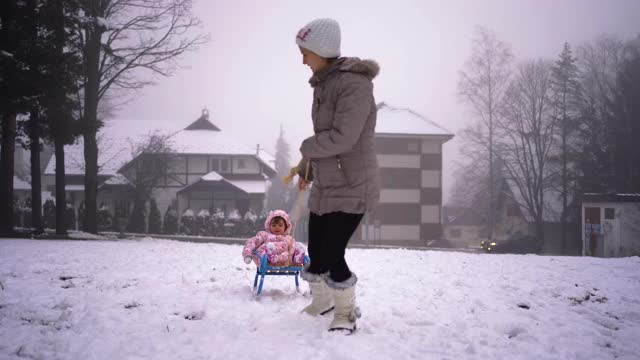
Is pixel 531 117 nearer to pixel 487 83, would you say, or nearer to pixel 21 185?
pixel 487 83

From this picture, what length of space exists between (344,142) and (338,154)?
0.65ft

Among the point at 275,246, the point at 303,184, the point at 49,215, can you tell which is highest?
the point at 303,184

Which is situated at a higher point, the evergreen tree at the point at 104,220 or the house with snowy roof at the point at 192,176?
the house with snowy roof at the point at 192,176

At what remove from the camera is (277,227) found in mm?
4988

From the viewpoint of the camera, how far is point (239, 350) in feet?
9.62

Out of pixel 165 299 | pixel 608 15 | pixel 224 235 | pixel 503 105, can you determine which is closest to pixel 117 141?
pixel 224 235

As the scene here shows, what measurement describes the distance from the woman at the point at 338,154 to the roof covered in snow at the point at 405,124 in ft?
94.3

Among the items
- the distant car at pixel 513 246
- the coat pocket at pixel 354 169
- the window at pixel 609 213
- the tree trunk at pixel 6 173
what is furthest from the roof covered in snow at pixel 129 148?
the coat pocket at pixel 354 169

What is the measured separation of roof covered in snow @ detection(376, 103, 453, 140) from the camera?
106 feet

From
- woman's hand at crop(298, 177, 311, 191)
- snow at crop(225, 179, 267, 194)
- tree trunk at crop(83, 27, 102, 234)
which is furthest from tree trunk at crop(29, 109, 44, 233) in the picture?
snow at crop(225, 179, 267, 194)

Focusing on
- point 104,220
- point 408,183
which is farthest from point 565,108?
point 104,220

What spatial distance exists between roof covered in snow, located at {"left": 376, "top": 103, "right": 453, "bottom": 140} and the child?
90.4 ft

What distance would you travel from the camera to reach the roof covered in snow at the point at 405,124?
32344 millimetres

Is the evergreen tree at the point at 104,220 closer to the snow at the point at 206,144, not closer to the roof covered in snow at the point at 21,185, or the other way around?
the snow at the point at 206,144
